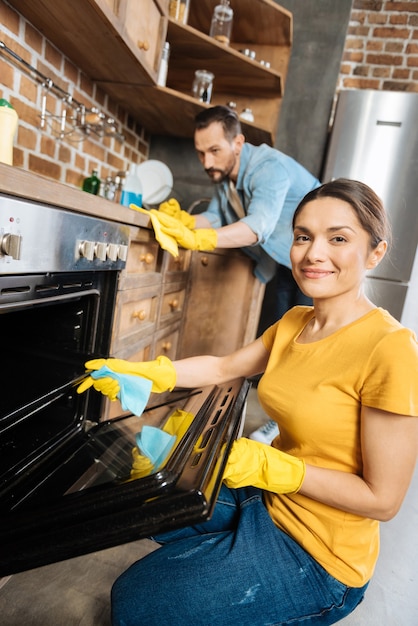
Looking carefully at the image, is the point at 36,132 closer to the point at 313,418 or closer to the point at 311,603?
the point at 313,418

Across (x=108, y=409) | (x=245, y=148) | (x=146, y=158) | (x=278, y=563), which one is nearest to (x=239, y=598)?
(x=278, y=563)

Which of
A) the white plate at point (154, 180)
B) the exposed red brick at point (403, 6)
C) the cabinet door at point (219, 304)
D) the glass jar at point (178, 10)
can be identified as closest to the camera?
the glass jar at point (178, 10)

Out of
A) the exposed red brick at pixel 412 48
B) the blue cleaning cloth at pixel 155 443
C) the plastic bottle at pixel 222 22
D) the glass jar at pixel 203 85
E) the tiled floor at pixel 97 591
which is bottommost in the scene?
the tiled floor at pixel 97 591

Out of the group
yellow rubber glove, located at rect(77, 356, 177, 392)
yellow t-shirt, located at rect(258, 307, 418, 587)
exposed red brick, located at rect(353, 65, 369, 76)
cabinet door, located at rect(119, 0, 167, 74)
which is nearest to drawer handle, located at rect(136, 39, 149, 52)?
cabinet door, located at rect(119, 0, 167, 74)

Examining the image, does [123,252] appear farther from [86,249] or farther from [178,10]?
[178,10]

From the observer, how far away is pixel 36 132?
1.64m

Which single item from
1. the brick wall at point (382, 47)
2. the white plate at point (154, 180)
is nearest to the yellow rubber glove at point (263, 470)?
the white plate at point (154, 180)

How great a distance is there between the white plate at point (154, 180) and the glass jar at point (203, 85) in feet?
1.55

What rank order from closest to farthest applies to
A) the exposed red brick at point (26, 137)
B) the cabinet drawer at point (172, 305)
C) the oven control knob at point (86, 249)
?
1. the oven control knob at point (86, 249)
2. the exposed red brick at point (26, 137)
3. the cabinet drawer at point (172, 305)

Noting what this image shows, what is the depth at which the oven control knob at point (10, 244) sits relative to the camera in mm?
709

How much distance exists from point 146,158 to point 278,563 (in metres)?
2.68

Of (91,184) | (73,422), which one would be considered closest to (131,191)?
(91,184)

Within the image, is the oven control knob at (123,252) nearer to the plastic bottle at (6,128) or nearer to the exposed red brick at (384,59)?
the plastic bottle at (6,128)

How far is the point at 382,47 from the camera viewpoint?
3.25m
